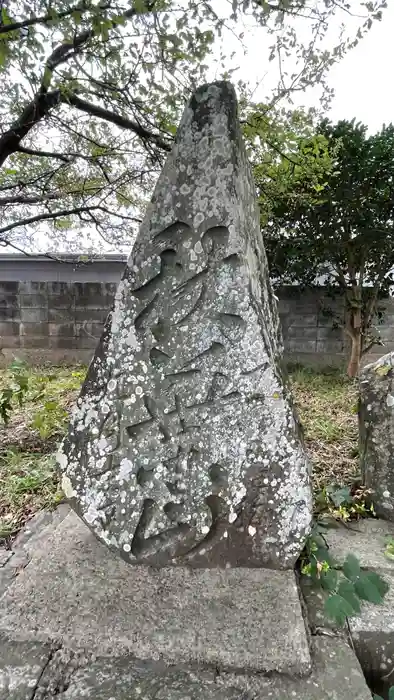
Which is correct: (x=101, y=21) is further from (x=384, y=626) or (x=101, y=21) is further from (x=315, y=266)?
(x=315, y=266)

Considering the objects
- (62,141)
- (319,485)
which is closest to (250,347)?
(319,485)

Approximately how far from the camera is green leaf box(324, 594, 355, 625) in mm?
1166

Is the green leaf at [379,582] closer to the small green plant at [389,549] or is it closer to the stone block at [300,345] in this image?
the small green plant at [389,549]

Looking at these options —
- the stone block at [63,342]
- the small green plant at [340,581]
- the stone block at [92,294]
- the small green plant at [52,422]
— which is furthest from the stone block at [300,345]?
the small green plant at [340,581]

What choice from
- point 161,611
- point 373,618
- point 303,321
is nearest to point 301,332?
point 303,321

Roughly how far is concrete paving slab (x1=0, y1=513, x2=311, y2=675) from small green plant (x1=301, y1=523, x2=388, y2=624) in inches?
4.2

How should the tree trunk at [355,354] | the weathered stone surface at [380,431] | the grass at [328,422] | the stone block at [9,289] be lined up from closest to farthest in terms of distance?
1. the weathered stone surface at [380,431]
2. the grass at [328,422]
3. the tree trunk at [355,354]
4. the stone block at [9,289]

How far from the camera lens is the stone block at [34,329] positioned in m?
5.08

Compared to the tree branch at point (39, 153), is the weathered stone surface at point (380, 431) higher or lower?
lower

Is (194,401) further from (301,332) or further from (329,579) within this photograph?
(301,332)

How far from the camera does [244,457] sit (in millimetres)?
1321

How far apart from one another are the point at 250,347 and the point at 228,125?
2.25 feet

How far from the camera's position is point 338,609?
1.17 m

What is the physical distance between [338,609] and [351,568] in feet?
0.53
